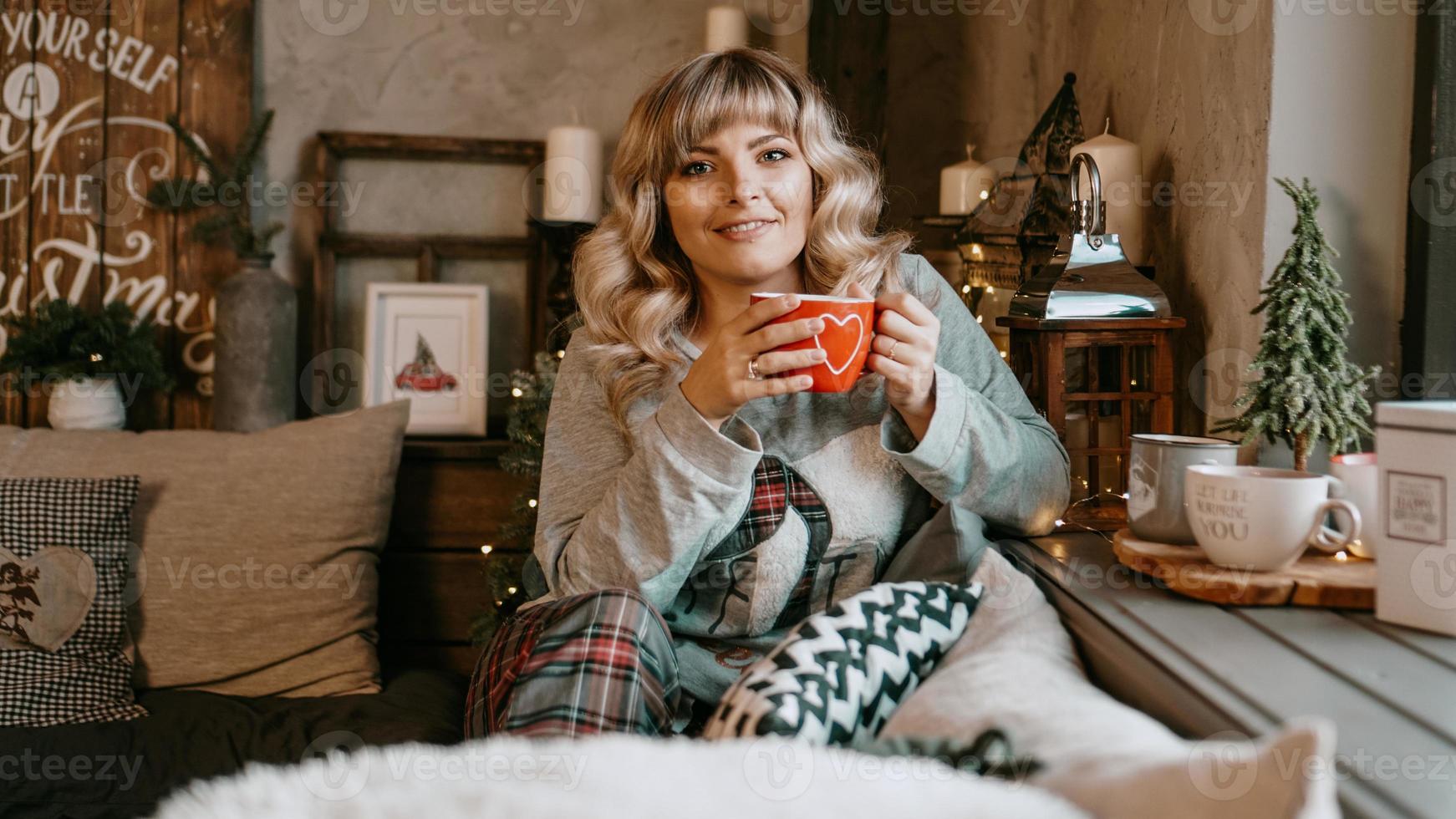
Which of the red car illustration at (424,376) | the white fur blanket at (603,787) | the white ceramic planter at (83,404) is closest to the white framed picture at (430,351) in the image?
the red car illustration at (424,376)

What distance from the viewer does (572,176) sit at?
8.23 feet

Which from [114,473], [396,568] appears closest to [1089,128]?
[396,568]

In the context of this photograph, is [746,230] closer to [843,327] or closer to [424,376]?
[843,327]

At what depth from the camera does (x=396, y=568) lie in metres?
2.38

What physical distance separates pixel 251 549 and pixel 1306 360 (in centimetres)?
175

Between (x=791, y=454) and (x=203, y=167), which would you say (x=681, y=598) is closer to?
(x=791, y=454)

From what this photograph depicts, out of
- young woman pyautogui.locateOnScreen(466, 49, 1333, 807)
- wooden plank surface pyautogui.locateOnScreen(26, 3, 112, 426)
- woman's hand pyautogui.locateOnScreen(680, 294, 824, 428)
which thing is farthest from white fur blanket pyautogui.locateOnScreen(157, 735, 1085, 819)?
wooden plank surface pyautogui.locateOnScreen(26, 3, 112, 426)

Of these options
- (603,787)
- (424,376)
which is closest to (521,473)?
(424,376)

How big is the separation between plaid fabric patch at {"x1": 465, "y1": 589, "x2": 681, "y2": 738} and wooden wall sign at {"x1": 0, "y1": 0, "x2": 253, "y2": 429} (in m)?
1.91

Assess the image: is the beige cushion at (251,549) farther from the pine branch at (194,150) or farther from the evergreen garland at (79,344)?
the pine branch at (194,150)

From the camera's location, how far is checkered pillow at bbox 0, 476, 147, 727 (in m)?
1.88

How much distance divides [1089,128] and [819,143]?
0.65 m

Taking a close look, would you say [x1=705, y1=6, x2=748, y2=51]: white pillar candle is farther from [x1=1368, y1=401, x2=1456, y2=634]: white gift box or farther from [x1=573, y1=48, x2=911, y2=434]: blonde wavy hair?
[x1=1368, y1=401, x2=1456, y2=634]: white gift box

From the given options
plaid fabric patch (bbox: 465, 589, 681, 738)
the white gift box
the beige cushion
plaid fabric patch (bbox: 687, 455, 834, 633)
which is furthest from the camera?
the beige cushion
